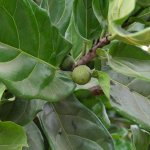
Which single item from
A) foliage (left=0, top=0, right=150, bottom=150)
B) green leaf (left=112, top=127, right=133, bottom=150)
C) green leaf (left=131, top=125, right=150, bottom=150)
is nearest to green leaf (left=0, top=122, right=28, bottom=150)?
foliage (left=0, top=0, right=150, bottom=150)

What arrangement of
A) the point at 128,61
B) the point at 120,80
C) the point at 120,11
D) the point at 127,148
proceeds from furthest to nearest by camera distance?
1. the point at 127,148
2. the point at 120,80
3. the point at 128,61
4. the point at 120,11

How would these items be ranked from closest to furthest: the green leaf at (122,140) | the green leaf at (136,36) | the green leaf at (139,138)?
the green leaf at (136,36) < the green leaf at (139,138) < the green leaf at (122,140)

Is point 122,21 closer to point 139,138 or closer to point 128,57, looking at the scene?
point 128,57

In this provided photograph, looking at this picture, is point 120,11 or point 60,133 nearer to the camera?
point 120,11

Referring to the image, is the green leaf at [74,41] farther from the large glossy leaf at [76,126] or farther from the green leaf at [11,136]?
the green leaf at [11,136]

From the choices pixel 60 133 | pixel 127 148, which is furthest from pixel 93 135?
pixel 127 148

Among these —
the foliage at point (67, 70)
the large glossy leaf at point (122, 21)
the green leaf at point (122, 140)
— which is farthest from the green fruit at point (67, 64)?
the green leaf at point (122, 140)

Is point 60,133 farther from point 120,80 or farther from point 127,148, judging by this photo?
point 127,148

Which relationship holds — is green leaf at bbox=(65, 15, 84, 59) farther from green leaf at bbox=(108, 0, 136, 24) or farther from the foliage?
green leaf at bbox=(108, 0, 136, 24)

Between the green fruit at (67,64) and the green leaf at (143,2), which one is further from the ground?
the green leaf at (143,2)
